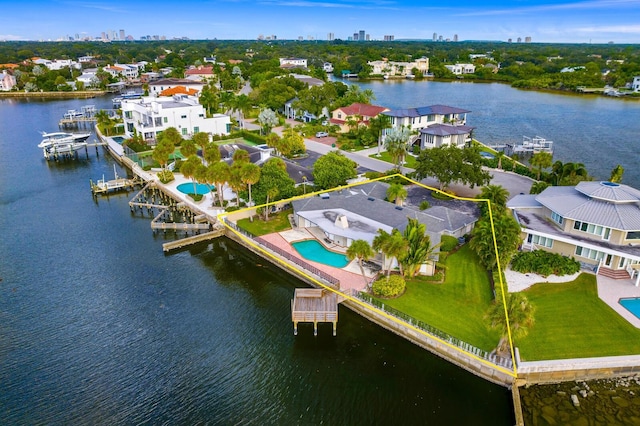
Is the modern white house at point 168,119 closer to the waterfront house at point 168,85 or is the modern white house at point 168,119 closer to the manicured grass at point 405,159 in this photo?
the manicured grass at point 405,159

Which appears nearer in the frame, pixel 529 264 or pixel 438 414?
pixel 438 414

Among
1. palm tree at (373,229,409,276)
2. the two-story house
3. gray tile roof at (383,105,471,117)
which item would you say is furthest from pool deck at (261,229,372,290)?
gray tile roof at (383,105,471,117)

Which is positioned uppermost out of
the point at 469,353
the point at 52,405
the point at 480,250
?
the point at 480,250

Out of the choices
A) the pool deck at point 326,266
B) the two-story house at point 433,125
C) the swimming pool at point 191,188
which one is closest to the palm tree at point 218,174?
the swimming pool at point 191,188

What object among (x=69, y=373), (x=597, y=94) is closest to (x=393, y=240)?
A: (x=69, y=373)

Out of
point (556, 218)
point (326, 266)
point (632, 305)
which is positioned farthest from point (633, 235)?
point (326, 266)

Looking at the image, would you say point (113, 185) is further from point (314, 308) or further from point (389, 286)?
point (389, 286)

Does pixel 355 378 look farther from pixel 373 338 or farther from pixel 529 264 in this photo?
pixel 529 264
